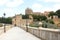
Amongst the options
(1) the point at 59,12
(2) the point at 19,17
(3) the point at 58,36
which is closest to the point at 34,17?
(2) the point at 19,17

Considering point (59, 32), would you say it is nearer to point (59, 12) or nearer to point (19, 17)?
point (59, 12)

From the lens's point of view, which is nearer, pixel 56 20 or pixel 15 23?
pixel 56 20

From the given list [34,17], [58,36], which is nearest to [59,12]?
[34,17]

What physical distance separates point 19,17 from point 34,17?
39.1ft

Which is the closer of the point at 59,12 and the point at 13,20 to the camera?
the point at 59,12

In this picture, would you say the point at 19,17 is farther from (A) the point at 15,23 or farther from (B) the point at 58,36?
(B) the point at 58,36

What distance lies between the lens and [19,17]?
6107 inches

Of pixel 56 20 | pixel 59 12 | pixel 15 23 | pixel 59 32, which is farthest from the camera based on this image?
pixel 15 23

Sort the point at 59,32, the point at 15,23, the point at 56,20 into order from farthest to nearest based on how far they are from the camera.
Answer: the point at 15,23 → the point at 56,20 → the point at 59,32

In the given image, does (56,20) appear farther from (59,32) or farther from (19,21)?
(59,32)

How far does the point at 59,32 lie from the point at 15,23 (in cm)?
14492

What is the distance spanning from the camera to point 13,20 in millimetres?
157500

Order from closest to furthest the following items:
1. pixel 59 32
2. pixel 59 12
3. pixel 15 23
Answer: pixel 59 32 → pixel 59 12 → pixel 15 23

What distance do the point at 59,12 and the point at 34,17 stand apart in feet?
129
